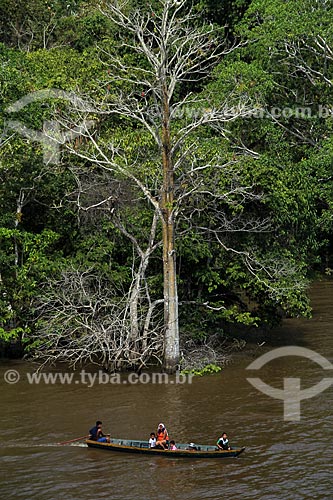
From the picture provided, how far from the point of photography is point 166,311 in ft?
86.8

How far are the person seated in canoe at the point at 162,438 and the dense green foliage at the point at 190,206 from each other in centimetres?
788

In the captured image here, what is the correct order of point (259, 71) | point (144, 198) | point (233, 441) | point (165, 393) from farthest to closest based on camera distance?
point (259, 71) → point (144, 198) → point (165, 393) → point (233, 441)

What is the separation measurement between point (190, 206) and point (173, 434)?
9075mm

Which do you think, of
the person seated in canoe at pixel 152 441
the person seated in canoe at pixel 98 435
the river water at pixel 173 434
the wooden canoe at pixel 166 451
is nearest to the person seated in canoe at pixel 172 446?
the wooden canoe at pixel 166 451

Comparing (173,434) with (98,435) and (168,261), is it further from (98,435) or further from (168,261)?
(168,261)

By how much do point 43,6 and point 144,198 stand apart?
1040 inches

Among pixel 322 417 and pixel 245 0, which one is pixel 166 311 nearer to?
pixel 322 417

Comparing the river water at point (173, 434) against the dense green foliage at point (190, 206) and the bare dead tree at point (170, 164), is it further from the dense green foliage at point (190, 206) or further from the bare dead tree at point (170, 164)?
the bare dead tree at point (170, 164)

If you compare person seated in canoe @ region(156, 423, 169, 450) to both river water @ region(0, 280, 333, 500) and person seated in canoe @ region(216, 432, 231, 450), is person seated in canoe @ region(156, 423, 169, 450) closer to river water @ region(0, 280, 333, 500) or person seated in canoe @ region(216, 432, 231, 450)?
river water @ region(0, 280, 333, 500)

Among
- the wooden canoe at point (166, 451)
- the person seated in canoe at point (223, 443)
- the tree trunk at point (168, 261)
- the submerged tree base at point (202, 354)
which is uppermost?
the tree trunk at point (168, 261)

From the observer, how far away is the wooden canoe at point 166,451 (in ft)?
64.5

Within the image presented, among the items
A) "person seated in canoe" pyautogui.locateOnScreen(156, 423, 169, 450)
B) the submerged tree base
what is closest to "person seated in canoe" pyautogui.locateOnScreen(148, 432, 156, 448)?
"person seated in canoe" pyautogui.locateOnScreen(156, 423, 169, 450)

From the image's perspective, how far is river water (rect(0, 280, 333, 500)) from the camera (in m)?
18.4

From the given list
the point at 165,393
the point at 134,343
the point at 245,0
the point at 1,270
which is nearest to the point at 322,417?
the point at 165,393
